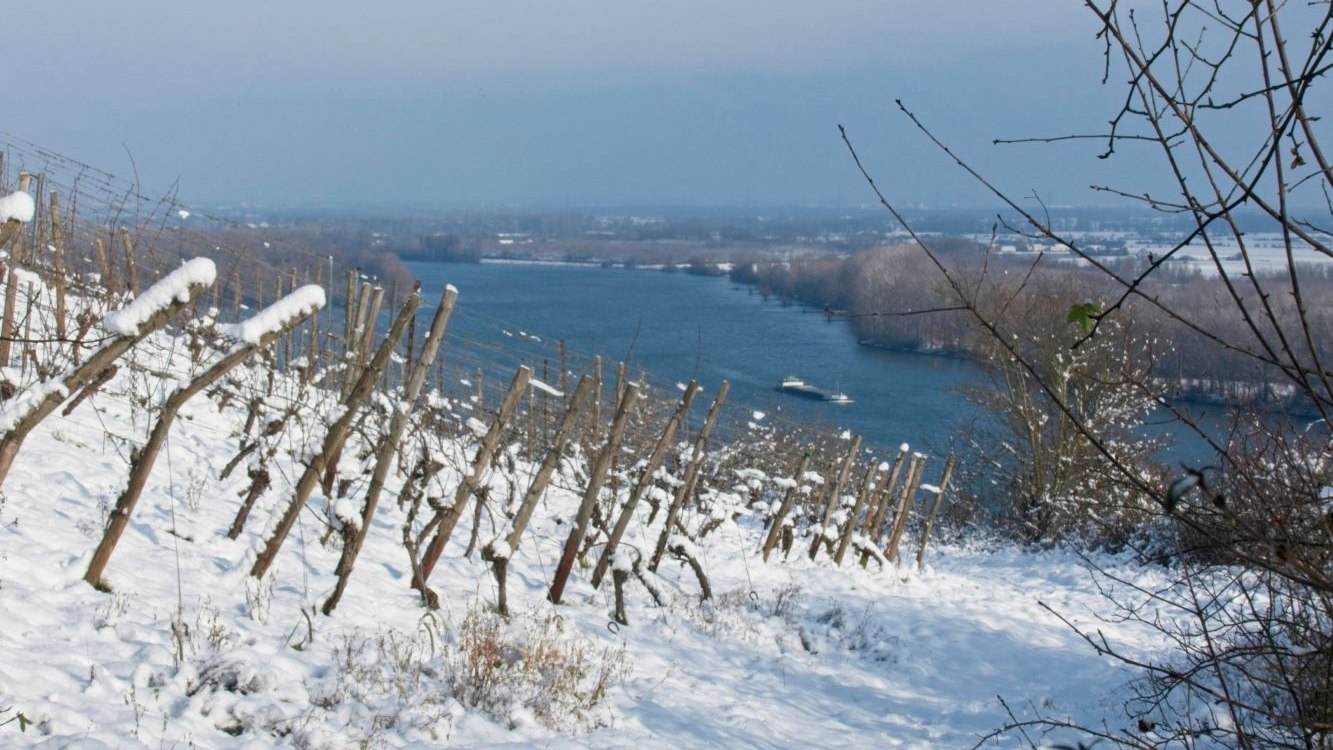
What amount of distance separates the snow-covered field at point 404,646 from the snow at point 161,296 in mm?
1313

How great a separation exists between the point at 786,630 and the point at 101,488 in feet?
15.8

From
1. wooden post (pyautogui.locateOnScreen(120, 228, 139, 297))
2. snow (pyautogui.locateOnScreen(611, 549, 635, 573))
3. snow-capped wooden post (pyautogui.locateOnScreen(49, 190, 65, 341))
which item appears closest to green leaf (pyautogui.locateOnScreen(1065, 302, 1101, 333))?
snow (pyautogui.locateOnScreen(611, 549, 635, 573))

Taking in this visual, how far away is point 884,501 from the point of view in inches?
496

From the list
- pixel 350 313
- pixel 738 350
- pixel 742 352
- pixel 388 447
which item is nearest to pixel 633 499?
pixel 388 447

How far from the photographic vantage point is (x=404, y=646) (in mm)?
5043

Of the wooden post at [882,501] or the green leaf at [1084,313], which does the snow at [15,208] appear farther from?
the wooden post at [882,501]

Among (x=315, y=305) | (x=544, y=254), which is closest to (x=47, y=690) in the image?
(x=315, y=305)

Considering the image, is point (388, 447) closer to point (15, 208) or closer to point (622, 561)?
point (622, 561)

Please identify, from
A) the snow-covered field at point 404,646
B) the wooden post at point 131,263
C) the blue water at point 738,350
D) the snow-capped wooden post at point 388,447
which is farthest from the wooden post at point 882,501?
the wooden post at point 131,263

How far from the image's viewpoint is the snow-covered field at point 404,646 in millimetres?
4008

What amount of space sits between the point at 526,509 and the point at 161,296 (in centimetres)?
325

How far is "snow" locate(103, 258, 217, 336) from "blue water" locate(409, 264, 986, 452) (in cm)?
730

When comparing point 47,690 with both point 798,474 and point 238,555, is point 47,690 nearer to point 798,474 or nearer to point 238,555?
point 238,555

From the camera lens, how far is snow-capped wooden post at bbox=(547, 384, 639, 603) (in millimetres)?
6969
